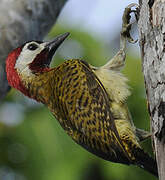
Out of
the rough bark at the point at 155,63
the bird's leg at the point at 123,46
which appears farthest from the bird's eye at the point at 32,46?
the rough bark at the point at 155,63

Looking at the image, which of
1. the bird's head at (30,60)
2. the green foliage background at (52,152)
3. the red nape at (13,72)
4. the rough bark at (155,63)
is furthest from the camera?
the green foliage background at (52,152)

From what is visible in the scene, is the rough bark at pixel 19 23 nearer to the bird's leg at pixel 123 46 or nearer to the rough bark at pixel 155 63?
the bird's leg at pixel 123 46

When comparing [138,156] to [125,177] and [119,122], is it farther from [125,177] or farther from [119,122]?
[125,177]

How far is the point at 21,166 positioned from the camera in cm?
470

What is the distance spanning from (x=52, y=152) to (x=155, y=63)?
7.53 feet

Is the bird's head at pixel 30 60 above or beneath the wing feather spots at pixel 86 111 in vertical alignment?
above

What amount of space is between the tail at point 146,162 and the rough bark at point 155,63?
673 millimetres

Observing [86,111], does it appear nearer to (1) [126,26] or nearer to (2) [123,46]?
(2) [123,46]

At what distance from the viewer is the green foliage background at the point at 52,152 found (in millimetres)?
4445

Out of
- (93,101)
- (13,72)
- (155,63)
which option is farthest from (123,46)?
(155,63)

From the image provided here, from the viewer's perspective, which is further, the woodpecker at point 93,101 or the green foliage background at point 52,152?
the green foliage background at point 52,152

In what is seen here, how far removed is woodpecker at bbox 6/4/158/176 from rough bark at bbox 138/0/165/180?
2.65ft

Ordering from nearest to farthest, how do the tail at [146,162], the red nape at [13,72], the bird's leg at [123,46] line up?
1. the tail at [146,162]
2. the bird's leg at [123,46]
3. the red nape at [13,72]

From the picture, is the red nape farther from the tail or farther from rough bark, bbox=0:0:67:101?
the tail
